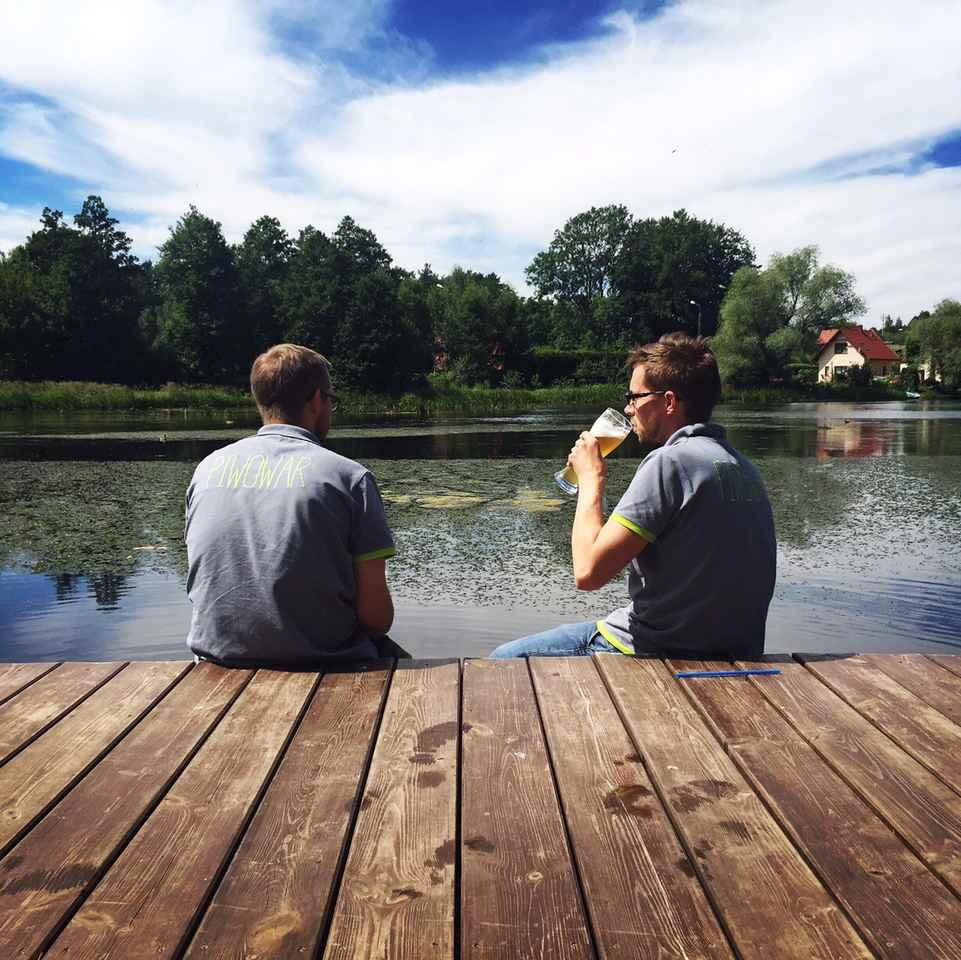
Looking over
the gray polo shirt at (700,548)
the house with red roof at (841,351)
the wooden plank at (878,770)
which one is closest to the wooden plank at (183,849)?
the gray polo shirt at (700,548)

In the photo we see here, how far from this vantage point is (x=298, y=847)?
1.59 meters

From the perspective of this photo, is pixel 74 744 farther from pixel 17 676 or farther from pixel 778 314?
pixel 778 314

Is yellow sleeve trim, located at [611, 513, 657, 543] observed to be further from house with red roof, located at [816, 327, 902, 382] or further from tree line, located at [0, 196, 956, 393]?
house with red roof, located at [816, 327, 902, 382]

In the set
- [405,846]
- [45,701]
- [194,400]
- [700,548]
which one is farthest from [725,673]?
[194,400]

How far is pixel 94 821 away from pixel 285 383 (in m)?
1.38

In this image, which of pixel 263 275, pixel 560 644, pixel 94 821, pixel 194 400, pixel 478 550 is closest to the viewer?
pixel 94 821

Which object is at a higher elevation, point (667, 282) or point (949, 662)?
point (667, 282)

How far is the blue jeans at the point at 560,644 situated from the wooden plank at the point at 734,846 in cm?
65

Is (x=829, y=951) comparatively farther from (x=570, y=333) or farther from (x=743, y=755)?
(x=570, y=333)

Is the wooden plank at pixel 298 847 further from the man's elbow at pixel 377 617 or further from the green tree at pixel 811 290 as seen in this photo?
the green tree at pixel 811 290

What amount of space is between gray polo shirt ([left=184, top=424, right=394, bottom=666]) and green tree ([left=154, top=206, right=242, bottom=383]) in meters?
54.4

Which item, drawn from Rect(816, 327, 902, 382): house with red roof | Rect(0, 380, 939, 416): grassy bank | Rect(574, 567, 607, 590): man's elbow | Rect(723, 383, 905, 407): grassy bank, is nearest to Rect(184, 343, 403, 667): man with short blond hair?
Rect(574, 567, 607, 590): man's elbow

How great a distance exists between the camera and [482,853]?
1.56 meters

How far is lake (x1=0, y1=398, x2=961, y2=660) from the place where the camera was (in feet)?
18.0
